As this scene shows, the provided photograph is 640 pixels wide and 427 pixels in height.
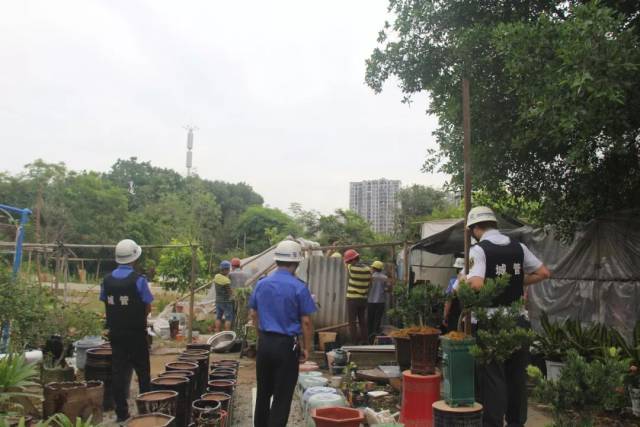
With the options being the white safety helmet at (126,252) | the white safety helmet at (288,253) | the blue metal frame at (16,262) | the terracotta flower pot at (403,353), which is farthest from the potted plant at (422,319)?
the blue metal frame at (16,262)

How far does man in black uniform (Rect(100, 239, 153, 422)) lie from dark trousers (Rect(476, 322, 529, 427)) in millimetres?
3596

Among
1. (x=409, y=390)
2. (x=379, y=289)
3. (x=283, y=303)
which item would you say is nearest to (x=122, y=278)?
(x=283, y=303)

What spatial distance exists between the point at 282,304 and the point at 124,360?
255 cm

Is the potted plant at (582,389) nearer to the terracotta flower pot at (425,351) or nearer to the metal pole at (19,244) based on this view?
the terracotta flower pot at (425,351)

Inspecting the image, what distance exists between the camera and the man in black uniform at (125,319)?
19.4 feet

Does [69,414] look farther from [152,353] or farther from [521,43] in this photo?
[521,43]

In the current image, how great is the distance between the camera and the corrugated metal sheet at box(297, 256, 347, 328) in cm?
1135

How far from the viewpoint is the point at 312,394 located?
234 inches

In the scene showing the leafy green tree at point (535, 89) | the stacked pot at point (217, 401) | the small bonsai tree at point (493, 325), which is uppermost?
the leafy green tree at point (535, 89)

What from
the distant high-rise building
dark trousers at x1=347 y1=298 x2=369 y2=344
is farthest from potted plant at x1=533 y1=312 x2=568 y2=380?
the distant high-rise building

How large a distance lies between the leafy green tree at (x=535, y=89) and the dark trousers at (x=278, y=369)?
3.35 m

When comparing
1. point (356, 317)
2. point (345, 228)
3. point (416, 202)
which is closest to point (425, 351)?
point (356, 317)

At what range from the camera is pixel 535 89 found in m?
5.74

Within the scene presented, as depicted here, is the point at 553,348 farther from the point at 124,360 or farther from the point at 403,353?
the point at 124,360
